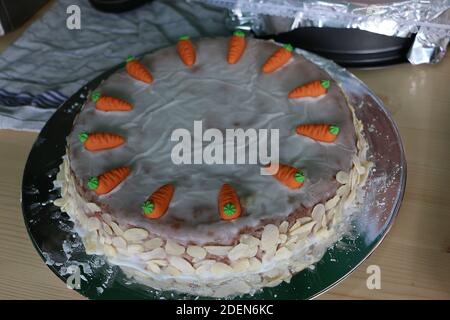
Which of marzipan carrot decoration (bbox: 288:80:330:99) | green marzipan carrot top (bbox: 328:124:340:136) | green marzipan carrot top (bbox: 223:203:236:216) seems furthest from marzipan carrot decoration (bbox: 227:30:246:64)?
green marzipan carrot top (bbox: 223:203:236:216)

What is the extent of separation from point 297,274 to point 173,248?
7.7 inches

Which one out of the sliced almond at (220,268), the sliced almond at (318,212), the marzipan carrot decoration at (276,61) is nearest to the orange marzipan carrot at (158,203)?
the sliced almond at (220,268)

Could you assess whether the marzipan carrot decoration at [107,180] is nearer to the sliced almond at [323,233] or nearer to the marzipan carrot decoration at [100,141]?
the marzipan carrot decoration at [100,141]

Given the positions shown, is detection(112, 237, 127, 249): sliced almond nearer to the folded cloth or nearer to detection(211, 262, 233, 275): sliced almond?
detection(211, 262, 233, 275): sliced almond

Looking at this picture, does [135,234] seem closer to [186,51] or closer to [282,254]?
[282,254]

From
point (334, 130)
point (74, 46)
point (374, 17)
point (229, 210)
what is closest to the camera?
point (229, 210)

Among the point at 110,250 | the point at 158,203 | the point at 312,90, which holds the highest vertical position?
the point at 312,90

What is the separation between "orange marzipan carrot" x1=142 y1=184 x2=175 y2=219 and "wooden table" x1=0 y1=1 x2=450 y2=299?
230 millimetres

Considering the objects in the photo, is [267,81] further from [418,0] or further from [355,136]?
[418,0]

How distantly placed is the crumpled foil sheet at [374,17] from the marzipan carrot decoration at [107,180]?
526 mm

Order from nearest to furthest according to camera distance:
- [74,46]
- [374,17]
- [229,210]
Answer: [229,210] → [374,17] → [74,46]

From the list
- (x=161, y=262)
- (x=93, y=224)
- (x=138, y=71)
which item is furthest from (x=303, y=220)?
(x=138, y=71)

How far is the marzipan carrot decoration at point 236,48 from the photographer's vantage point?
106 cm

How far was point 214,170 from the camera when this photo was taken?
34.7 inches
